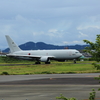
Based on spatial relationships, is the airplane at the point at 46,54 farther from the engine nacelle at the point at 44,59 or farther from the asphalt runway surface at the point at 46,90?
the asphalt runway surface at the point at 46,90

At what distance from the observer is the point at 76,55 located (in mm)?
75938

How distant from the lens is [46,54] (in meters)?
80.6

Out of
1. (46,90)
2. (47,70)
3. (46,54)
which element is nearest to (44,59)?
(46,54)

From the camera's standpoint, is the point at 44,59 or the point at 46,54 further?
the point at 46,54

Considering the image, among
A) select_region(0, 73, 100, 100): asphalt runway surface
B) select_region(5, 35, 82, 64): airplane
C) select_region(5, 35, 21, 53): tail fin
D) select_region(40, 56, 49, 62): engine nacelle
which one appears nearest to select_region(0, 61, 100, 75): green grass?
select_region(0, 73, 100, 100): asphalt runway surface

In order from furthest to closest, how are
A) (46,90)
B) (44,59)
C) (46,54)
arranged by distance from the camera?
(46,54) → (44,59) → (46,90)

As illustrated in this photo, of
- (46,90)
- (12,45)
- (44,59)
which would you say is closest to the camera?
(46,90)

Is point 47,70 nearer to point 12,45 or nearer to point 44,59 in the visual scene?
point 44,59

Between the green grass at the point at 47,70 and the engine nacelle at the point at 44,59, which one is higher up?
the engine nacelle at the point at 44,59

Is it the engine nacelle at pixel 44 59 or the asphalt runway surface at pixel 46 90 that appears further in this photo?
the engine nacelle at pixel 44 59

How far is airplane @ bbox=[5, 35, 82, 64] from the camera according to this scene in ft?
250

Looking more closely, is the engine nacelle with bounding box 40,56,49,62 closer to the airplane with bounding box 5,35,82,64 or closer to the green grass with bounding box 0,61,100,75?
the airplane with bounding box 5,35,82,64

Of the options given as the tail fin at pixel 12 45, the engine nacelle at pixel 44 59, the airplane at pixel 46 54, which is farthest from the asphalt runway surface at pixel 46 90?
the tail fin at pixel 12 45

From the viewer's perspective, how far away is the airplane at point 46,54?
7612cm
